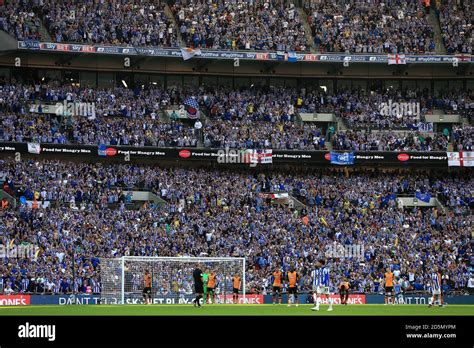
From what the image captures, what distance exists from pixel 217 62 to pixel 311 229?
1944 centimetres

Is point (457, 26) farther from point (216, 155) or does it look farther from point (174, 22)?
point (216, 155)

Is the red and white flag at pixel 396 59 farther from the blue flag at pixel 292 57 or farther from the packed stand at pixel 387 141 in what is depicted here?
the blue flag at pixel 292 57

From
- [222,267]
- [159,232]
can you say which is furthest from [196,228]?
[222,267]

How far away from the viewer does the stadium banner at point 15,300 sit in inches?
1890

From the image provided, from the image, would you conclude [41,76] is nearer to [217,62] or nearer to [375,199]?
[217,62]

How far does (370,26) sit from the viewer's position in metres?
71.9

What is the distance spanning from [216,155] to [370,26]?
17.7 m

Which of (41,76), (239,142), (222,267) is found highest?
(41,76)

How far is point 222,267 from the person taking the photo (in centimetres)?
4591

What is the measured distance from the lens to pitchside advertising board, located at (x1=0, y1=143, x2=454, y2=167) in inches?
2467

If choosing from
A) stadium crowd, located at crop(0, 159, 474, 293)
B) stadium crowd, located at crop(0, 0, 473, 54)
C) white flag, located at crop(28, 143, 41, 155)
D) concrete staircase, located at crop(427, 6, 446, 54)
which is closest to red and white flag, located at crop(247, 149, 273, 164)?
stadium crowd, located at crop(0, 159, 474, 293)

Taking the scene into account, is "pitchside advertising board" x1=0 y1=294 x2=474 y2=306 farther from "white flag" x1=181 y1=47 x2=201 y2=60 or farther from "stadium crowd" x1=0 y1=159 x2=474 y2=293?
"white flag" x1=181 y1=47 x2=201 y2=60

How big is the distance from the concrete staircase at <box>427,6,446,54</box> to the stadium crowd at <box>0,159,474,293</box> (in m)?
11.2

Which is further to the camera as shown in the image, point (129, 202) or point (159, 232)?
point (129, 202)
